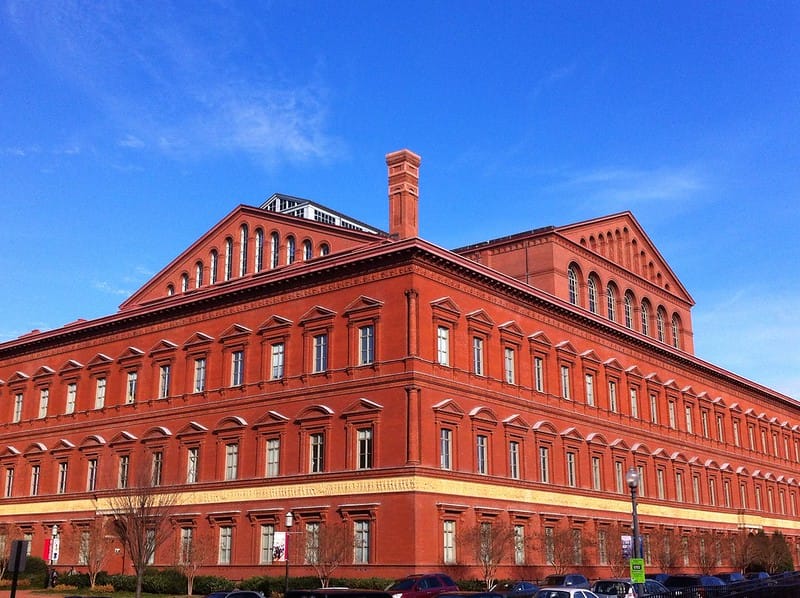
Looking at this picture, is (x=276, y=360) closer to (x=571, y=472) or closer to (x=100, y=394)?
(x=100, y=394)

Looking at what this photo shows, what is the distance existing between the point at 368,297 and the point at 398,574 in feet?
44.1

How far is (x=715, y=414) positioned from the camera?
7406cm

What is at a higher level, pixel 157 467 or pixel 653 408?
pixel 653 408

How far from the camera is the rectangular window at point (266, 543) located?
150 ft

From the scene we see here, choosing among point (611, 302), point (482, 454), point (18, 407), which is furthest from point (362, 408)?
point (18, 407)

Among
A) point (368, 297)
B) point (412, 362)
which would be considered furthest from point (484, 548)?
point (368, 297)

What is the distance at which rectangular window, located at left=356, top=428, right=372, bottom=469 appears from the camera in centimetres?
4374

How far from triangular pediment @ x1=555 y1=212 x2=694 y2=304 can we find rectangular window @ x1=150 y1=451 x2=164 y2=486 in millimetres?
29077

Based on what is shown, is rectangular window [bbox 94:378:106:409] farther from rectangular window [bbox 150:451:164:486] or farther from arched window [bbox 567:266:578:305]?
arched window [bbox 567:266:578:305]

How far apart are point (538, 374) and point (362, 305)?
498 inches

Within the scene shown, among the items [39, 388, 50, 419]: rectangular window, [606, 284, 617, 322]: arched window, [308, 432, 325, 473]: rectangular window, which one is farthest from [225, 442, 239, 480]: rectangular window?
[606, 284, 617, 322]: arched window

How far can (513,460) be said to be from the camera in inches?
1921

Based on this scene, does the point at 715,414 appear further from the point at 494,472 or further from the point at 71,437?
the point at 71,437

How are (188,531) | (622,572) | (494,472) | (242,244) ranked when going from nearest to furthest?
1. (494,472)
2. (188,531)
3. (622,572)
4. (242,244)
